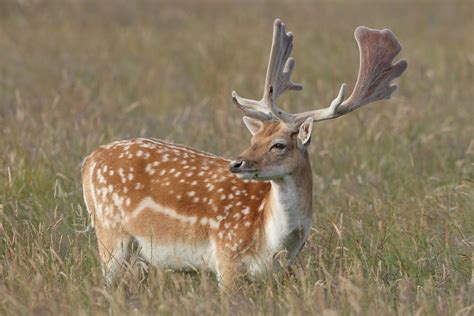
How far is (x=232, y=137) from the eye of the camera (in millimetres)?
9484

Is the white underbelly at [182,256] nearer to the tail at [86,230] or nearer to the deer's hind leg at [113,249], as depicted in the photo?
the deer's hind leg at [113,249]

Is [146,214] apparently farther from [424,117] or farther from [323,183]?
[424,117]

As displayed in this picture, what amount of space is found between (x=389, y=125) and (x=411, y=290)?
4.24m

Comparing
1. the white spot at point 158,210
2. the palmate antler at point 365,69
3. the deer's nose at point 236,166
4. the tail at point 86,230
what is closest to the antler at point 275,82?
the palmate antler at point 365,69

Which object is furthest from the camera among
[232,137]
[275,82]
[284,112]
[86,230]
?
[232,137]

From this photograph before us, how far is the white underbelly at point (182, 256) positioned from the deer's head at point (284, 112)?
25.7 inches

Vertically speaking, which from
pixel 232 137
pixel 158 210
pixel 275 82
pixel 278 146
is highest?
pixel 275 82

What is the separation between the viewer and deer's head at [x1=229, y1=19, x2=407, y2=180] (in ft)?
18.9

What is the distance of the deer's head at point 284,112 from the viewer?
5.76 meters

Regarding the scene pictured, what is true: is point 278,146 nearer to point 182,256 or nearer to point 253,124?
point 253,124

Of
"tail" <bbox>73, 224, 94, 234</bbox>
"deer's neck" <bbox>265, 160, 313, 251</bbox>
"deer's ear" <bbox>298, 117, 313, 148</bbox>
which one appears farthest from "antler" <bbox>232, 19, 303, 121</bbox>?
"tail" <bbox>73, 224, 94, 234</bbox>

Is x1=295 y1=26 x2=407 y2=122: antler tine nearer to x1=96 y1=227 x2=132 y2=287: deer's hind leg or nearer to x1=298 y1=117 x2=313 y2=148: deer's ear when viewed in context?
x1=298 y1=117 x2=313 y2=148: deer's ear

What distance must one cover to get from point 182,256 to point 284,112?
1007 mm

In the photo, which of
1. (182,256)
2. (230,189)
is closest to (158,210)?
(182,256)
